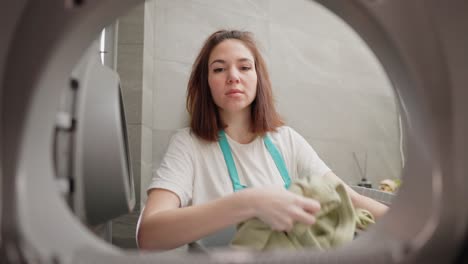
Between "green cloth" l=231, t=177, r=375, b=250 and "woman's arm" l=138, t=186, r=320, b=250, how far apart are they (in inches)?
0.8

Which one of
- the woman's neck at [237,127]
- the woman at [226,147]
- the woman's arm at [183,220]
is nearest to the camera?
the woman's arm at [183,220]

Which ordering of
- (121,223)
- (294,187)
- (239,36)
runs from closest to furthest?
(294,187) < (239,36) < (121,223)

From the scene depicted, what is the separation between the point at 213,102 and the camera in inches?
47.5

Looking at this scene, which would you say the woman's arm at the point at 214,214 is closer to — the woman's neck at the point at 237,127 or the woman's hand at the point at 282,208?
the woman's hand at the point at 282,208

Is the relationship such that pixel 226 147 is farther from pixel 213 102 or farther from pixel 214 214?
pixel 214 214

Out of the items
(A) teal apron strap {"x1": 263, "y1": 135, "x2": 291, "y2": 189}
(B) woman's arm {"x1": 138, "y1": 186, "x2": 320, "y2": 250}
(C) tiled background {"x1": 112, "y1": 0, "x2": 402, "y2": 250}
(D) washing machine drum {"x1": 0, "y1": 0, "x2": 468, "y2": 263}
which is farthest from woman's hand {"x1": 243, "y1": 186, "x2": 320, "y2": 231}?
(C) tiled background {"x1": 112, "y1": 0, "x2": 402, "y2": 250}

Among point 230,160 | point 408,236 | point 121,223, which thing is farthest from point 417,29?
point 121,223

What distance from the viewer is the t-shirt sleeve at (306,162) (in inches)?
43.9

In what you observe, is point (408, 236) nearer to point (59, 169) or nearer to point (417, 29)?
point (417, 29)

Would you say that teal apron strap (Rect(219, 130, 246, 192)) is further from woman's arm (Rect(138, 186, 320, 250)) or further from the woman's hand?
the woman's hand

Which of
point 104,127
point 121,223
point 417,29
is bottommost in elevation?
point 121,223

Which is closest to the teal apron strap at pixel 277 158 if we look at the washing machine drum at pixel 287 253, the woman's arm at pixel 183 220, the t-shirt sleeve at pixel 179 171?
the t-shirt sleeve at pixel 179 171

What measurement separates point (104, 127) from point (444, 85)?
399 mm

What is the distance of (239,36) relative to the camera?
4.05 feet
